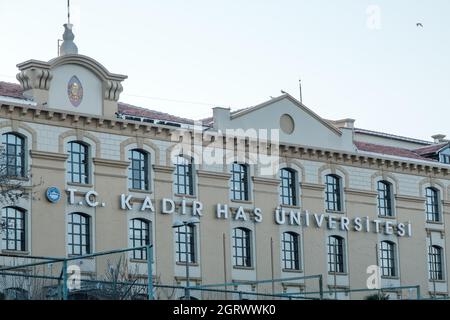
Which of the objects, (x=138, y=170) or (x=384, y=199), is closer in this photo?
(x=138, y=170)

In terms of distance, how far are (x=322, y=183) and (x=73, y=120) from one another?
51.4ft

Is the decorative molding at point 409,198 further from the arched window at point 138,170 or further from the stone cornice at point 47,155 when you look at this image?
the stone cornice at point 47,155

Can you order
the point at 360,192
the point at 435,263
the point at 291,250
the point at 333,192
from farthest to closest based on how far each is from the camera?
1. the point at 435,263
2. the point at 360,192
3. the point at 333,192
4. the point at 291,250

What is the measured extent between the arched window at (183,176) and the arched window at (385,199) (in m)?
13.3

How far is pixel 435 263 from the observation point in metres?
69.8

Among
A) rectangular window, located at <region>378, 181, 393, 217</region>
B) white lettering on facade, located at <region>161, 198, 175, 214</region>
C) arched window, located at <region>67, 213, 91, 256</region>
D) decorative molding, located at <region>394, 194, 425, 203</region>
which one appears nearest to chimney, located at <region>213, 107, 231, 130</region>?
white lettering on facade, located at <region>161, 198, 175, 214</region>

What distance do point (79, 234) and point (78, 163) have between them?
3.15 metres

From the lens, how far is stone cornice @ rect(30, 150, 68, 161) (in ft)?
173

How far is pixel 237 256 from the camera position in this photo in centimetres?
5969

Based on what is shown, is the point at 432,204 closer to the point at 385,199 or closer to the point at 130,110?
the point at 385,199

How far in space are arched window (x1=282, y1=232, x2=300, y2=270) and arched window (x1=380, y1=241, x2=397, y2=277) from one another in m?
6.26

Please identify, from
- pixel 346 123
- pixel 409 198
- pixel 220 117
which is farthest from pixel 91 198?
pixel 409 198
